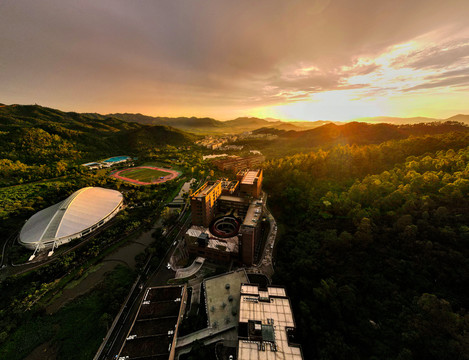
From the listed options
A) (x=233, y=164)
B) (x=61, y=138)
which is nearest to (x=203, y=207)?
Answer: (x=233, y=164)

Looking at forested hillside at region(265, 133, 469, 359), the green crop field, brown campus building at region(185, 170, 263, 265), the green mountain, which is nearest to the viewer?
forested hillside at region(265, 133, 469, 359)

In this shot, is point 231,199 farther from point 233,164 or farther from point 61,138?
point 61,138

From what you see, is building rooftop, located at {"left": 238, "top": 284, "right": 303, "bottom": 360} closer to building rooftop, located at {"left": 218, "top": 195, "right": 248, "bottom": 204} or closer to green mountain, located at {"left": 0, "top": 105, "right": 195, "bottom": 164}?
building rooftop, located at {"left": 218, "top": 195, "right": 248, "bottom": 204}

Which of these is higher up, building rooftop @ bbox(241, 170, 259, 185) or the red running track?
building rooftop @ bbox(241, 170, 259, 185)

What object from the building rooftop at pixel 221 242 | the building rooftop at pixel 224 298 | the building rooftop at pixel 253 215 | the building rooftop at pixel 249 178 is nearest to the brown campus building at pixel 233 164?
the building rooftop at pixel 249 178

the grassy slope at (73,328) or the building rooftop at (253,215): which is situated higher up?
the building rooftop at (253,215)

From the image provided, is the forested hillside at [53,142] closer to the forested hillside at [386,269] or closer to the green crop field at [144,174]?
the green crop field at [144,174]

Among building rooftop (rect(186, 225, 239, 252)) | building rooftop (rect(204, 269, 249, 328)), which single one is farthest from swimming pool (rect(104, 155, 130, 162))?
building rooftop (rect(204, 269, 249, 328))
